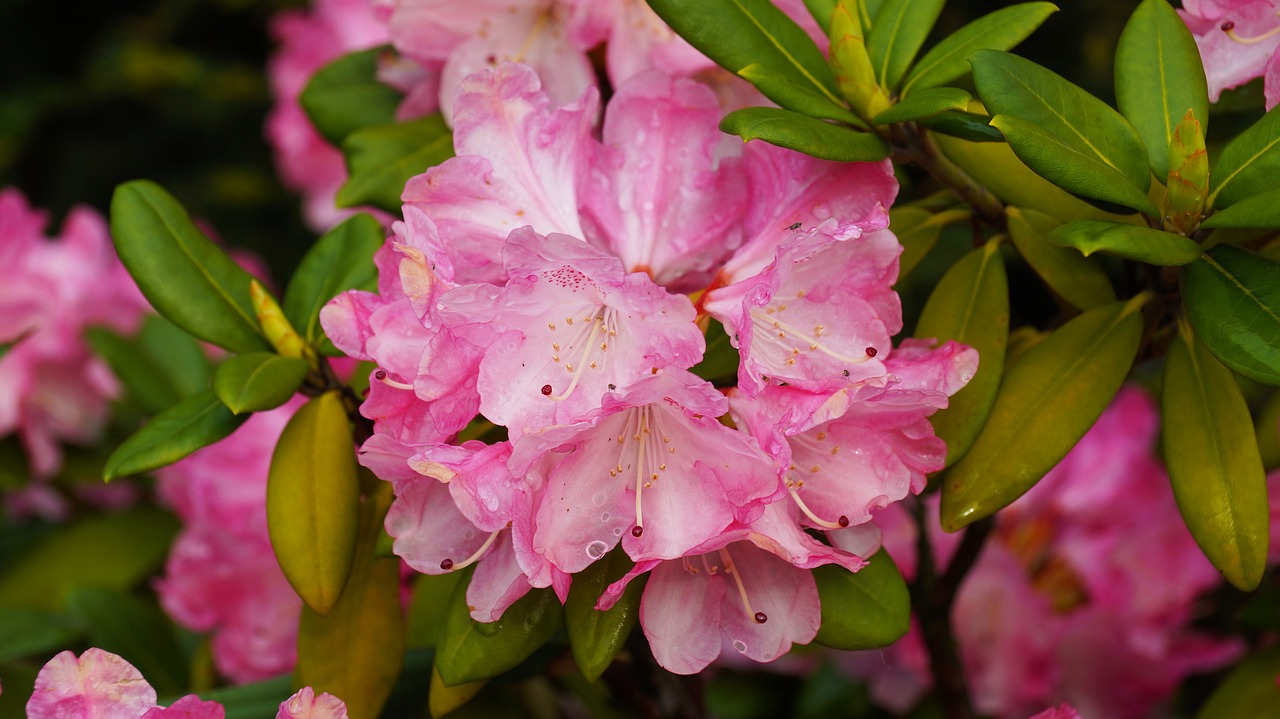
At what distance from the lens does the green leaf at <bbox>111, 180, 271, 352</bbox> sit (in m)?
0.80

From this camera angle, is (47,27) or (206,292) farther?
(47,27)

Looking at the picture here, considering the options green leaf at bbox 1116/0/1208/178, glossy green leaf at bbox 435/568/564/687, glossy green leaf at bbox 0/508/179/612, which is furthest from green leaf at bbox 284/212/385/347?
glossy green leaf at bbox 0/508/179/612

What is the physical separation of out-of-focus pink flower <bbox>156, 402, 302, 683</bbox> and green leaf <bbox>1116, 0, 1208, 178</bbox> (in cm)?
76

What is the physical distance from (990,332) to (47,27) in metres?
2.46

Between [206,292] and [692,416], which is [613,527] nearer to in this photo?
[692,416]

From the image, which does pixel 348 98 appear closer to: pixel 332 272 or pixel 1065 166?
pixel 332 272

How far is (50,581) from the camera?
4.40ft

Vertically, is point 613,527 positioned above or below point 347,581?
above

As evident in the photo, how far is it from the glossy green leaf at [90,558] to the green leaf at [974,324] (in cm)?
99

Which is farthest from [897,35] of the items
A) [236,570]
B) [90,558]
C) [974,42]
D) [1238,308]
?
[90,558]

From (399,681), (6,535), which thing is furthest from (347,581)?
(6,535)

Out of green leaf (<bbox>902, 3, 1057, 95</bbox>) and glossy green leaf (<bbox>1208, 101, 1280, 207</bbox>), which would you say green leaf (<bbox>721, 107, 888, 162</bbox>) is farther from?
glossy green leaf (<bbox>1208, 101, 1280, 207</bbox>)

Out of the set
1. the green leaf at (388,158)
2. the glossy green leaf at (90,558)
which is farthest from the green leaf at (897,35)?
the glossy green leaf at (90,558)

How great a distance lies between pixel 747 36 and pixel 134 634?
799 millimetres
